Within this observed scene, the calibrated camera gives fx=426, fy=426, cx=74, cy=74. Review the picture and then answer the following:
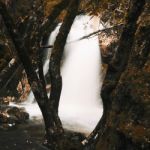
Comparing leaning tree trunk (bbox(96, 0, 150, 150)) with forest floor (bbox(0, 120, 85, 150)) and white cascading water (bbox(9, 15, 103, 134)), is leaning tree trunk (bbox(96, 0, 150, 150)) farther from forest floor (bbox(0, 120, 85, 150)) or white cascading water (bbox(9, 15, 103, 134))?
white cascading water (bbox(9, 15, 103, 134))

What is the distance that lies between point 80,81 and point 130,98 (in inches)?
671

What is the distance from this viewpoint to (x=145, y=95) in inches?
327

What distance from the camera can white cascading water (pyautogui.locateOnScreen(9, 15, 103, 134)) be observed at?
21656 mm

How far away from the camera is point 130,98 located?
8508 millimetres

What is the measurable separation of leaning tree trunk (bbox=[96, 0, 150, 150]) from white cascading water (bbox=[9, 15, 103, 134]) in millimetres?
11075

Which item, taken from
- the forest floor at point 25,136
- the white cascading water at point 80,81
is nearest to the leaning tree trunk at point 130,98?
the forest floor at point 25,136

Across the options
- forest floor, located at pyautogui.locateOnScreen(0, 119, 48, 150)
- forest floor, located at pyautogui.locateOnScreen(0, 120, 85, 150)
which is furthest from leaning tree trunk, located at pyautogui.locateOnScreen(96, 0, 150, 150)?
forest floor, located at pyautogui.locateOnScreen(0, 119, 48, 150)

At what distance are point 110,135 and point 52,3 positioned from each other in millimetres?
6487

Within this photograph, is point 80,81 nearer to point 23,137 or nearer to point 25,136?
point 25,136

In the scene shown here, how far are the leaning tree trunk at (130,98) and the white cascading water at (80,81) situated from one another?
11.1 meters

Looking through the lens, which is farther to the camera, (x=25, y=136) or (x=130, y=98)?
(x=25, y=136)

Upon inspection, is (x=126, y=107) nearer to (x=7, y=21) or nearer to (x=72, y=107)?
(x=7, y=21)

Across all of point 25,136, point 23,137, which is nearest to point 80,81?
point 25,136

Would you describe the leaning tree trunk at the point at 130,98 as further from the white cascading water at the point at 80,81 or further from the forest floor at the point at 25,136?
the white cascading water at the point at 80,81
